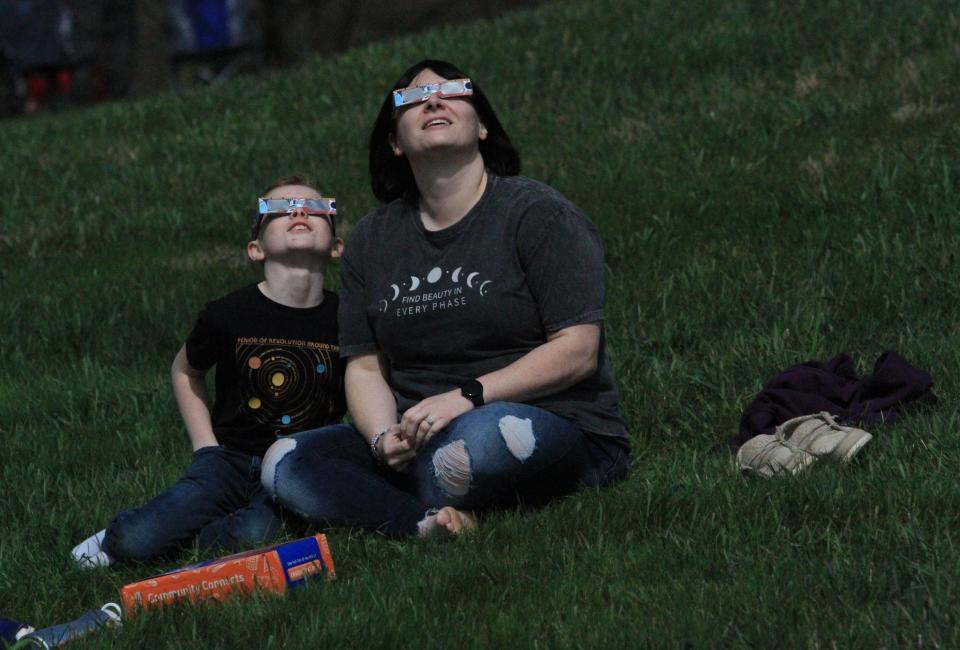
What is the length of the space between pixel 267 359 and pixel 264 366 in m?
0.03

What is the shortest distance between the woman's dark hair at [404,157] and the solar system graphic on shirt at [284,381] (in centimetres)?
65

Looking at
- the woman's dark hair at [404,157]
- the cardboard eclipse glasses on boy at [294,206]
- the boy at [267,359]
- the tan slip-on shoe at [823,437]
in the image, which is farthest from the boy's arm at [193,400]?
the tan slip-on shoe at [823,437]

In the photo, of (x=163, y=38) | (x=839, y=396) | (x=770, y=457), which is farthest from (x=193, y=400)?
(x=163, y=38)

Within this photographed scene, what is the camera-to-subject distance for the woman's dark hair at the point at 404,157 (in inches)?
199

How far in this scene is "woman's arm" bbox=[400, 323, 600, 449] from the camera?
4.64 m

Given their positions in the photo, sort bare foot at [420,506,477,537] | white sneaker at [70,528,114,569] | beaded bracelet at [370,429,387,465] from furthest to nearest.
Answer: beaded bracelet at [370,429,387,465] < white sneaker at [70,528,114,569] < bare foot at [420,506,477,537]

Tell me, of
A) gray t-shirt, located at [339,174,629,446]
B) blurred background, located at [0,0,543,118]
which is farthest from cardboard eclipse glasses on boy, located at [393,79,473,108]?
blurred background, located at [0,0,543,118]

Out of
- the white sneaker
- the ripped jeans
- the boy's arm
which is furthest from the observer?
the boy's arm

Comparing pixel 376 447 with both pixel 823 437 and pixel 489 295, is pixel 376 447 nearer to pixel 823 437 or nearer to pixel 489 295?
pixel 489 295

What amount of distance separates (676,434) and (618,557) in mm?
1567

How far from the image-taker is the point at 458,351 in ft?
16.0

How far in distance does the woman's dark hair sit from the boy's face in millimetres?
252

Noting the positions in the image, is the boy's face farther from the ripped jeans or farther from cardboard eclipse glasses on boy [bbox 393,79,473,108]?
the ripped jeans

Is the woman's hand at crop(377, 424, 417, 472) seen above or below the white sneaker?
above
